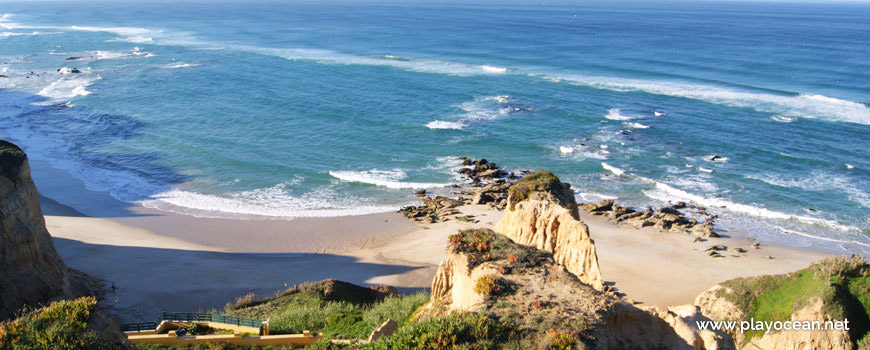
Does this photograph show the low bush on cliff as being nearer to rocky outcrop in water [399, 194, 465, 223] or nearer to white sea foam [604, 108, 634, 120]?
rocky outcrop in water [399, 194, 465, 223]

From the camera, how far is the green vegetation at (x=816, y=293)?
54.5ft

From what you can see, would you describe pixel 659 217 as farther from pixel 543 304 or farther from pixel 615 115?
pixel 543 304

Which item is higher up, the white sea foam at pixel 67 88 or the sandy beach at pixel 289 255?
the white sea foam at pixel 67 88

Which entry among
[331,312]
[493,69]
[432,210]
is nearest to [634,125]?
[432,210]

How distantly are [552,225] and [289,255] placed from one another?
54.5ft

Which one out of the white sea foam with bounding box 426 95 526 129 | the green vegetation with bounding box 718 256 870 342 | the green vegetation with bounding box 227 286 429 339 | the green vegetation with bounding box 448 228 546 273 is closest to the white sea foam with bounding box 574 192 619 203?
the white sea foam with bounding box 426 95 526 129

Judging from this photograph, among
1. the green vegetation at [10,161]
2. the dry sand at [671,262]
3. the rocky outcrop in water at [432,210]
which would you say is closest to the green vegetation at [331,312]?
the green vegetation at [10,161]

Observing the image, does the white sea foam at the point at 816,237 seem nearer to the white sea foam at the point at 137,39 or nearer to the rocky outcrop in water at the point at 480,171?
the rocky outcrop in water at the point at 480,171

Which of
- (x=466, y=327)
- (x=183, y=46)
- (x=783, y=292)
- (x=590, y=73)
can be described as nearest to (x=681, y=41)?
(x=590, y=73)

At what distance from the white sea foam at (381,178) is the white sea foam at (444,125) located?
34.0ft

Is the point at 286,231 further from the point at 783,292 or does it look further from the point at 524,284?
the point at 783,292

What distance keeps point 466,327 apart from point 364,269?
17.2 meters

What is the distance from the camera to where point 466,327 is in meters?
12.5

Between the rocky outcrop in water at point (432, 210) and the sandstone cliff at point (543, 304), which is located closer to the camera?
the sandstone cliff at point (543, 304)
